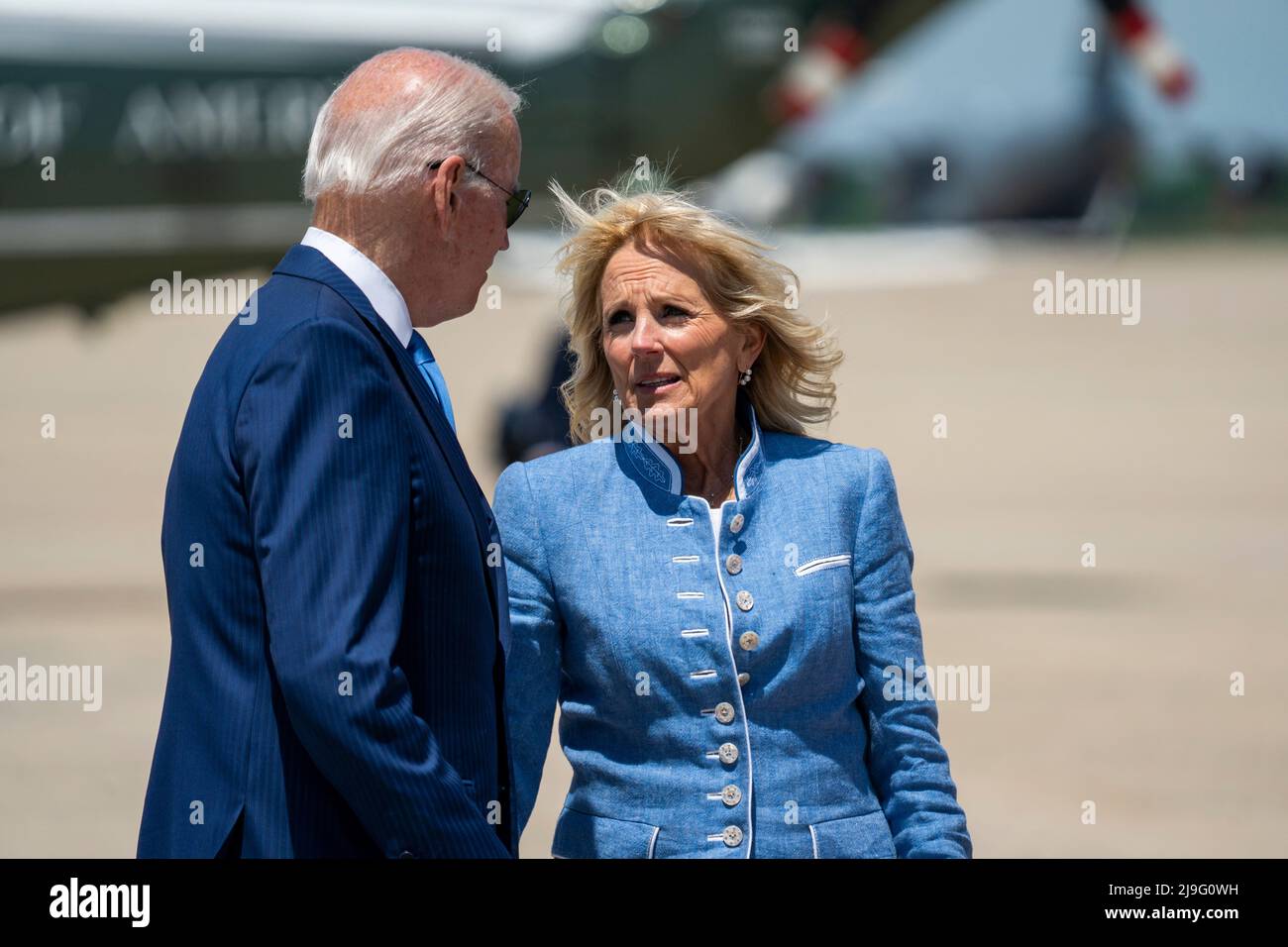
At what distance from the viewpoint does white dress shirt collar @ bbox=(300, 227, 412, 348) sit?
2.15m

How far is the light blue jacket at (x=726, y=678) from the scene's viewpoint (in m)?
2.53

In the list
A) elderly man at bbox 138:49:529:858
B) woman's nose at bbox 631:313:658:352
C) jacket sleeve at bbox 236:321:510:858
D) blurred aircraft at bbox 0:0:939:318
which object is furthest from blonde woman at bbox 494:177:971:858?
blurred aircraft at bbox 0:0:939:318

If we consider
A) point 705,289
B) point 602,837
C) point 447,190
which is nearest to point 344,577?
point 447,190

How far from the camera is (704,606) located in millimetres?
2592

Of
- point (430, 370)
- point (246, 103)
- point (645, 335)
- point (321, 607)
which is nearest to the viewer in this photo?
point (321, 607)

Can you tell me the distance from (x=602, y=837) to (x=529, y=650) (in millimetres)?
315

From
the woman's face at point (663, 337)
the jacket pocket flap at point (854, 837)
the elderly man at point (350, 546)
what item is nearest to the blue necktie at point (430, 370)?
the elderly man at point (350, 546)

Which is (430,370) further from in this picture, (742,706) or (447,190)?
(742,706)

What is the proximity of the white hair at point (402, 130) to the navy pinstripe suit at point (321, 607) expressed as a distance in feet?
0.43

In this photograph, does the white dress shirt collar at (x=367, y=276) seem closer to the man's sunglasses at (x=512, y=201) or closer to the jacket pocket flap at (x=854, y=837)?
the man's sunglasses at (x=512, y=201)

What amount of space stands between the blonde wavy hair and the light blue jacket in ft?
0.88

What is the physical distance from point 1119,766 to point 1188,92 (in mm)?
3395

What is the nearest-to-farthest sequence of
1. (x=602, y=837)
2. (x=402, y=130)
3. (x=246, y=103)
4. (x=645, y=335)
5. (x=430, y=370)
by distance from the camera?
(x=402, y=130) < (x=430, y=370) < (x=602, y=837) < (x=645, y=335) < (x=246, y=103)

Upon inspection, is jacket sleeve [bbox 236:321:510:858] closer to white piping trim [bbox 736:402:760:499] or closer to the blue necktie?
the blue necktie
